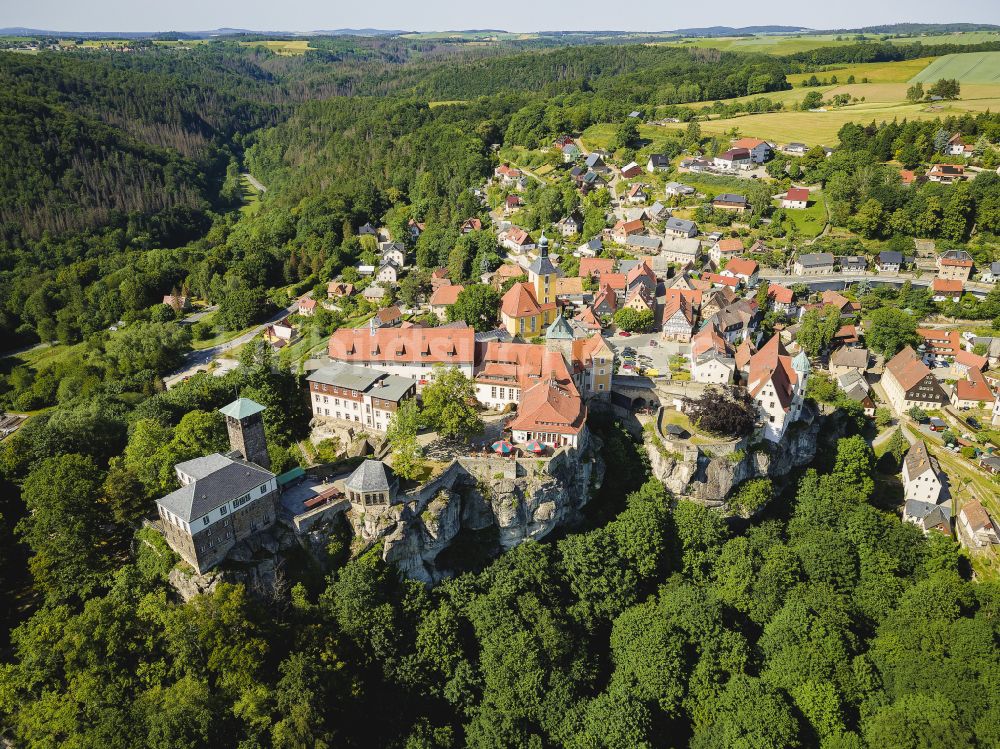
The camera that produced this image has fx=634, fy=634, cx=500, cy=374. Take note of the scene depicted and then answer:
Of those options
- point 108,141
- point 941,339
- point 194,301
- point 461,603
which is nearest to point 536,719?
point 461,603

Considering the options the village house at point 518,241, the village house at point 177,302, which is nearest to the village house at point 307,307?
the village house at point 177,302

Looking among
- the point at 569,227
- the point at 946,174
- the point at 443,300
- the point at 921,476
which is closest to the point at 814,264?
the point at 946,174

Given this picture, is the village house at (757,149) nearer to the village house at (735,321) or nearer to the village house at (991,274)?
the village house at (991,274)

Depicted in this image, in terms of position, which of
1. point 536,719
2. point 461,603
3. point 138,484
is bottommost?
point 536,719

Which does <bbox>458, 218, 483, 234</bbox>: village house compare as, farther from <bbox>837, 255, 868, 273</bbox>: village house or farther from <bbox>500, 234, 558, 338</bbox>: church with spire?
<bbox>837, 255, 868, 273</bbox>: village house

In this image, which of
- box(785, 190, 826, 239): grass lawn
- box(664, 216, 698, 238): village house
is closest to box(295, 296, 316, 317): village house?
box(664, 216, 698, 238): village house

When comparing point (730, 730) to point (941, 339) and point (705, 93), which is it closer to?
point (941, 339)
